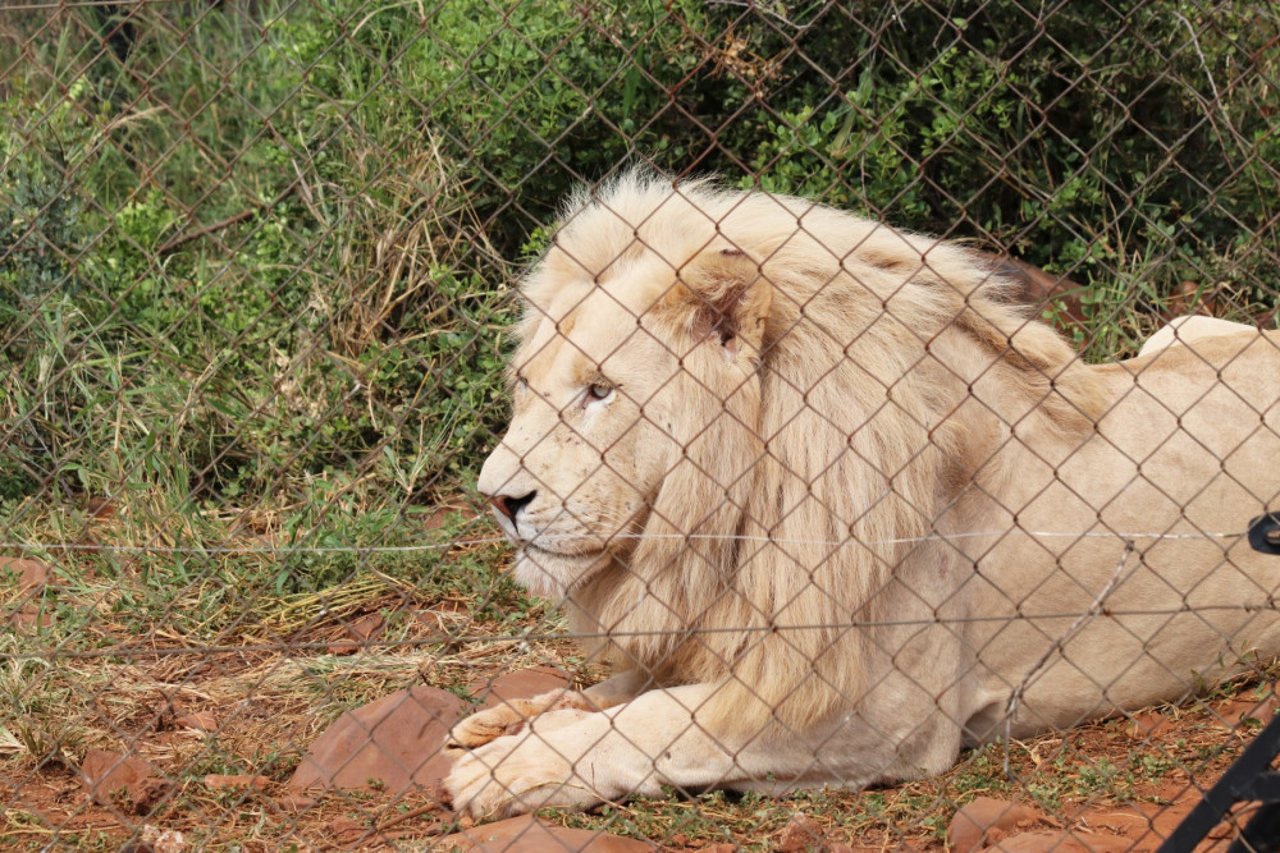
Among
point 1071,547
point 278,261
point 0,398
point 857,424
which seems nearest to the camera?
point 857,424

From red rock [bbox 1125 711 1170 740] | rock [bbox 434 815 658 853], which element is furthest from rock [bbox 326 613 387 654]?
red rock [bbox 1125 711 1170 740]

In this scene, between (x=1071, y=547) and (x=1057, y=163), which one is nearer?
(x=1071, y=547)

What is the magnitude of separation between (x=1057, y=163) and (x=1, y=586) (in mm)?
3812

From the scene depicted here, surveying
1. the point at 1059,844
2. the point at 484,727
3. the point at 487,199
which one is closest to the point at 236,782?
the point at 484,727

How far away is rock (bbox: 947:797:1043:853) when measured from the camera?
281 cm

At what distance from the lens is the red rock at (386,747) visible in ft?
10.4

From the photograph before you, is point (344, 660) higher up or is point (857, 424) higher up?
point (857, 424)

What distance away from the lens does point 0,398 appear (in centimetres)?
479

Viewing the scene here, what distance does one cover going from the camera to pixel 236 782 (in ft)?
10.3

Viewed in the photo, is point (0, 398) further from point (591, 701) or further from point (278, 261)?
point (591, 701)

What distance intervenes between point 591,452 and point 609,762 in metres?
0.65

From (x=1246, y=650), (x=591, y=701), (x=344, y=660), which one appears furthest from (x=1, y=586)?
(x=1246, y=650)

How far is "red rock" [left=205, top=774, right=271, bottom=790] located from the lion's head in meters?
0.72

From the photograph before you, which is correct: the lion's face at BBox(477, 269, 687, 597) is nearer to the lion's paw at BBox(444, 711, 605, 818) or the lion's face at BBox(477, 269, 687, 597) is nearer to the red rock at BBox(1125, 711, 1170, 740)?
the lion's paw at BBox(444, 711, 605, 818)
